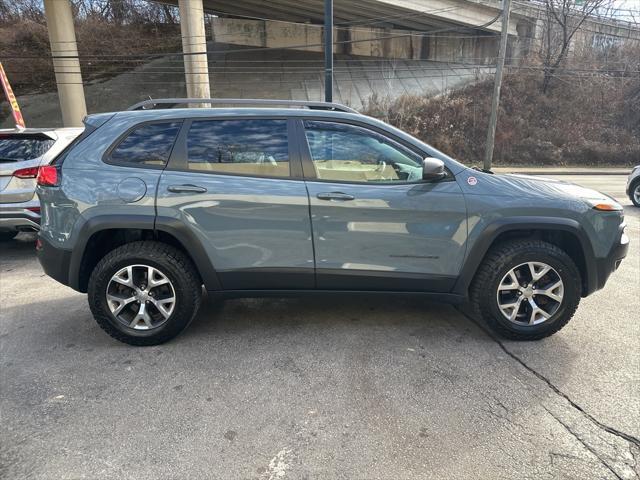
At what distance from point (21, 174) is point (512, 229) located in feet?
19.6

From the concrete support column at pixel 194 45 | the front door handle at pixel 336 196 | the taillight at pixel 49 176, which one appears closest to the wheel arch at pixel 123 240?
the taillight at pixel 49 176

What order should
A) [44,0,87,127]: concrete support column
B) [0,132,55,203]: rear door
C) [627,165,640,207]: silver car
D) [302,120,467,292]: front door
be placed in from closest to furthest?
1. [302,120,467,292]: front door
2. [0,132,55,203]: rear door
3. [627,165,640,207]: silver car
4. [44,0,87,127]: concrete support column

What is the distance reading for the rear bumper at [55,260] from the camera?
11.5 feet

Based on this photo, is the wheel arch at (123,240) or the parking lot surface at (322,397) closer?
the parking lot surface at (322,397)

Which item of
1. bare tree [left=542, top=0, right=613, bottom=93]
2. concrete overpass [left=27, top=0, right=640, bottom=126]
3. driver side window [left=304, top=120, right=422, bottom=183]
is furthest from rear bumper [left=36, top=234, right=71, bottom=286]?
bare tree [left=542, top=0, right=613, bottom=93]

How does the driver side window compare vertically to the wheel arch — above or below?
above

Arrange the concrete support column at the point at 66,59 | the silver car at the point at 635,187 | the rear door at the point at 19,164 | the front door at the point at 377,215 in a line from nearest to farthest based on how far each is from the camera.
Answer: the front door at the point at 377,215 < the rear door at the point at 19,164 < the silver car at the point at 635,187 < the concrete support column at the point at 66,59

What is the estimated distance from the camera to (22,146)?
19.6ft

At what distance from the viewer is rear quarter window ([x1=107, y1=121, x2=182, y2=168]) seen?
3486mm

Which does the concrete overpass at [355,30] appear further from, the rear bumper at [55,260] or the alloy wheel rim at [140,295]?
the alloy wheel rim at [140,295]

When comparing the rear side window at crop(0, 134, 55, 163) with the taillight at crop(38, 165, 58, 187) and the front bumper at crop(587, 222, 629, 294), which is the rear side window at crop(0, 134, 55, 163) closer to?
→ the taillight at crop(38, 165, 58, 187)

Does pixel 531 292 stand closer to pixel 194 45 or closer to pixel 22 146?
pixel 22 146

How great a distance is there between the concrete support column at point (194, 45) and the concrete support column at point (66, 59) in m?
6.85

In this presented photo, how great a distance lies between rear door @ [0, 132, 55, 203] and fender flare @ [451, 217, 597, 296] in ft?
18.3
